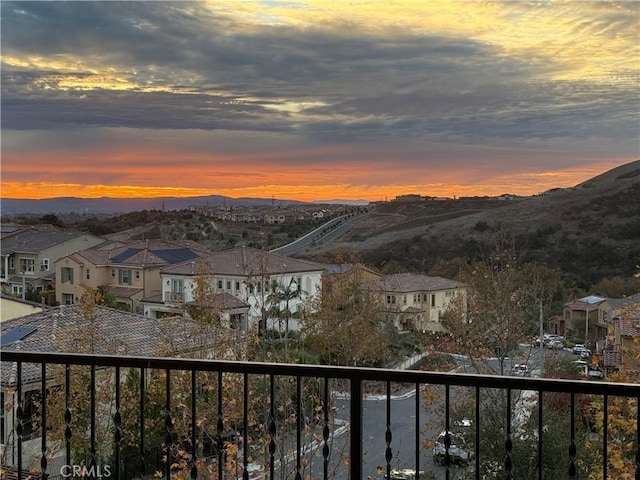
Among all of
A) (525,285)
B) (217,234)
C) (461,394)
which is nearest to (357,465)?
(461,394)

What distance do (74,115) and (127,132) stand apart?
1.04m

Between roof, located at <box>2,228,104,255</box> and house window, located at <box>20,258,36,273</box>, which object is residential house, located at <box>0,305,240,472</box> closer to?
roof, located at <box>2,228,104,255</box>

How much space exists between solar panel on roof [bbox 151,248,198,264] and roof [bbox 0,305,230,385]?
7.81ft

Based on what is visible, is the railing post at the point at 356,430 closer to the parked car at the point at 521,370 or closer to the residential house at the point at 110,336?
the residential house at the point at 110,336

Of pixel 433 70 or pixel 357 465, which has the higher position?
pixel 433 70

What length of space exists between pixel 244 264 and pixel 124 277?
3524mm

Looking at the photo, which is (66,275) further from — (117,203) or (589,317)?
(589,317)

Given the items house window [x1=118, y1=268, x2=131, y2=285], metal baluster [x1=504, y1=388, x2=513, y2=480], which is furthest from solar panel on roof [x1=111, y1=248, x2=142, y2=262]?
metal baluster [x1=504, y1=388, x2=513, y2=480]

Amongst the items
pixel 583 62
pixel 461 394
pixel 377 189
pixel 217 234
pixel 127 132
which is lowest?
pixel 461 394

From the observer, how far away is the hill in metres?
10.4

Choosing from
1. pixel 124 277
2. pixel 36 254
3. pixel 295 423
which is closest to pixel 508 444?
pixel 295 423

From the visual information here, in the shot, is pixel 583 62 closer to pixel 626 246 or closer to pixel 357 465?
pixel 626 246

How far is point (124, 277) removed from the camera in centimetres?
1305

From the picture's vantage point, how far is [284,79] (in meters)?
10.9
